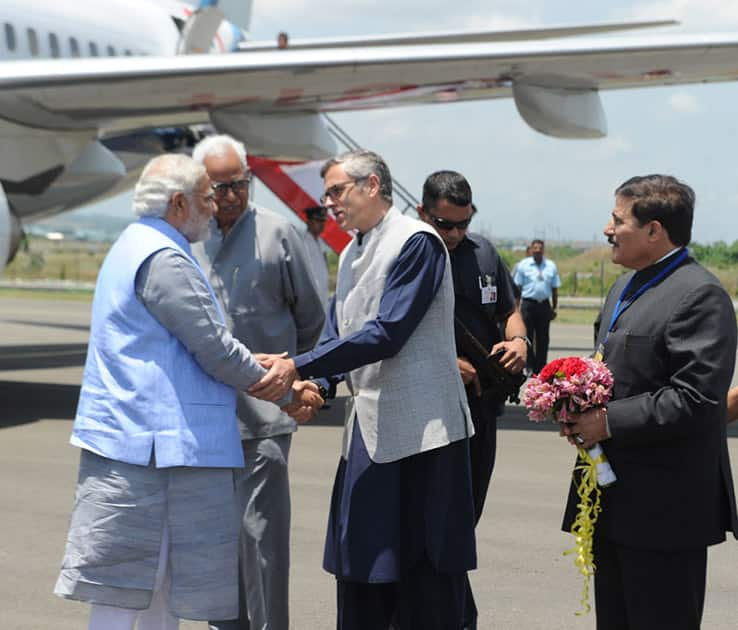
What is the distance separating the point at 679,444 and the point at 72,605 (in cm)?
288

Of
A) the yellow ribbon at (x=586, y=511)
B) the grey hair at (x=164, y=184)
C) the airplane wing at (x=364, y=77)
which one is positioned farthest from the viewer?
the airplane wing at (x=364, y=77)

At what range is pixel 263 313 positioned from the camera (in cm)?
461

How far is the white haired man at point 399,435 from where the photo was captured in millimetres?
3844

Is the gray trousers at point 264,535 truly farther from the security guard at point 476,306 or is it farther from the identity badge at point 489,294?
the identity badge at point 489,294

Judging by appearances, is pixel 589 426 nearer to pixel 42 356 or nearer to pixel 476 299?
pixel 476 299

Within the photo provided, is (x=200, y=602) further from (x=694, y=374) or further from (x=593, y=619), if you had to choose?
(x=593, y=619)

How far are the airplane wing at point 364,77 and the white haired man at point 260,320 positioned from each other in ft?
24.2

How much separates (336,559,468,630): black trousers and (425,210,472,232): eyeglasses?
4.69ft

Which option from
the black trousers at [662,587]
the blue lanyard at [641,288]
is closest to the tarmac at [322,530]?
the black trousers at [662,587]

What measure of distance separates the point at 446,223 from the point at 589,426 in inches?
59.0

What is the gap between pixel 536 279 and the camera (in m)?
15.5

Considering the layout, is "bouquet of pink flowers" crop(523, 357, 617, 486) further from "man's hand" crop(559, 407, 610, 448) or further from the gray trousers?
the gray trousers

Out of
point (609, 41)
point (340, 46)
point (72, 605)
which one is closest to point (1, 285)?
point (340, 46)

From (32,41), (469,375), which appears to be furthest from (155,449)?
(32,41)
